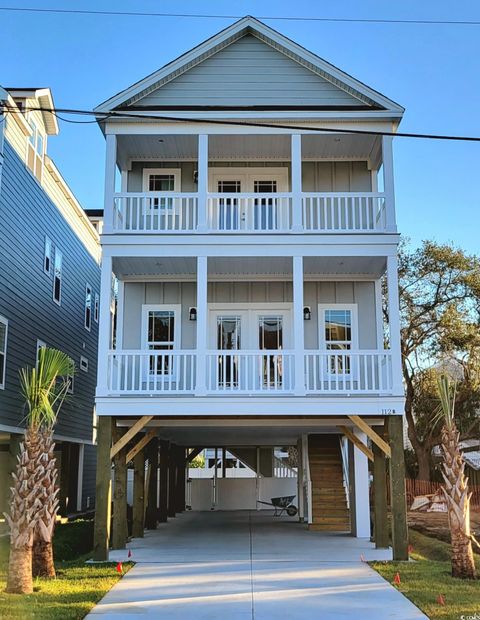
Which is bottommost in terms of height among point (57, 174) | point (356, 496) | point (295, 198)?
point (356, 496)

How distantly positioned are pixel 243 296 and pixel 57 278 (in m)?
7.38

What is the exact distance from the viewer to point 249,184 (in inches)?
655

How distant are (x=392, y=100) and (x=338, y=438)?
8970 mm

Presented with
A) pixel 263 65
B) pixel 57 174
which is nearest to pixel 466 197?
pixel 263 65

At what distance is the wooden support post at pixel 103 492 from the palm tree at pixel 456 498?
19.3 ft

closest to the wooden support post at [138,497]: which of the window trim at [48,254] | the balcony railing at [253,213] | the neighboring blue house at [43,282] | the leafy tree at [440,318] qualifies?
the neighboring blue house at [43,282]

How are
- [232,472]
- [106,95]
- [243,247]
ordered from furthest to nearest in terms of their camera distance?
[232,472], [106,95], [243,247]

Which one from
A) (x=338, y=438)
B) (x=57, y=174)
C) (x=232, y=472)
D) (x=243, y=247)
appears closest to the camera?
(x=243, y=247)

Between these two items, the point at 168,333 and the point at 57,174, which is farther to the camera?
the point at 57,174

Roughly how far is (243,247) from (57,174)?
28.9 feet

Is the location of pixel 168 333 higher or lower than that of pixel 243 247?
lower

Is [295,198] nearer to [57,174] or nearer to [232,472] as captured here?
[57,174]

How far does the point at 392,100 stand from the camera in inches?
579

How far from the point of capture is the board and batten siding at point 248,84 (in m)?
15.4
